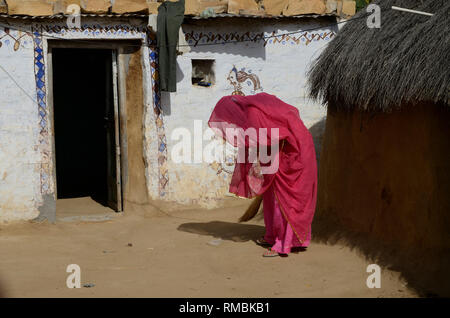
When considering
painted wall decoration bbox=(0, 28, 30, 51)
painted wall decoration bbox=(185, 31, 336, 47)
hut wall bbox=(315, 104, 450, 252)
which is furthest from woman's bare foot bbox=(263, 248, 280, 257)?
painted wall decoration bbox=(0, 28, 30, 51)

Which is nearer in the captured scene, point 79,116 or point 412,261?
point 412,261

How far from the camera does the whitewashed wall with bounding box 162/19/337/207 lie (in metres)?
8.72

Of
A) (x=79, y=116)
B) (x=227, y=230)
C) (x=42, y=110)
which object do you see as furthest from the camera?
(x=79, y=116)

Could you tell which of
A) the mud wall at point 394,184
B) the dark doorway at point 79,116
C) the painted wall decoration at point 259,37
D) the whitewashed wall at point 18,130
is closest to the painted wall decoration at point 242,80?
the painted wall decoration at point 259,37

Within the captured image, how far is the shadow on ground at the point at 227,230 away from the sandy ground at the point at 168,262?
1 cm

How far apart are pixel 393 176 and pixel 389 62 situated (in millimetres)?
1044

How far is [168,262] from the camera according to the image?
6.39 meters

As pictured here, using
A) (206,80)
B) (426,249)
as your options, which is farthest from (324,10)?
(426,249)

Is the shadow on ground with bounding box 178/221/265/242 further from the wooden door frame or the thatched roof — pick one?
the thatched roof

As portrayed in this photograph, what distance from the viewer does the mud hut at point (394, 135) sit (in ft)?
17.8

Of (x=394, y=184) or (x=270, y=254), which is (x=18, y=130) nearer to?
(x=270, y=254)

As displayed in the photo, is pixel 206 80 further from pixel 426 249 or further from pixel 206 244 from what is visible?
pixel 426 249

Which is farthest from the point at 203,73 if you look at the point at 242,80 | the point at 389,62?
the point at 389,62

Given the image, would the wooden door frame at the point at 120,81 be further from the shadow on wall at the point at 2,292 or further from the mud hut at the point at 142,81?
the shadow on wall at the point at 2,292
